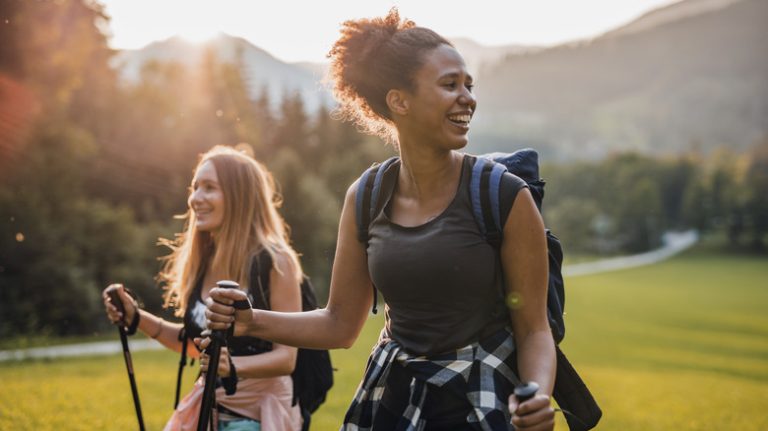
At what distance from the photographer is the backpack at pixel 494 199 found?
2.70 metres

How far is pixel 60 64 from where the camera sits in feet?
93.9

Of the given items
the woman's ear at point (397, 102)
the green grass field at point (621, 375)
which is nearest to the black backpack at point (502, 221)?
the woman's ear at point (397, 102)

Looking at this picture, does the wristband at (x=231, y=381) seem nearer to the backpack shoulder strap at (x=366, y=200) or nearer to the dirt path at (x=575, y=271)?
the backpack shoulder strap at (x=366, y=200)

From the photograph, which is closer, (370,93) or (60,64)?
(370,93)

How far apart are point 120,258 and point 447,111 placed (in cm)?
3221

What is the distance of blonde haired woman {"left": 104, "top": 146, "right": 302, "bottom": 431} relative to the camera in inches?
163

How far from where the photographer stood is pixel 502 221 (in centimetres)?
270

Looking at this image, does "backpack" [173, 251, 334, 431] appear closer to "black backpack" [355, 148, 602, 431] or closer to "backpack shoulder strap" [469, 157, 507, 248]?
"black backpack" [355, 148, 602, 431]

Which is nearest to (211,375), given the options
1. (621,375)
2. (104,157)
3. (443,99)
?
(443,99)

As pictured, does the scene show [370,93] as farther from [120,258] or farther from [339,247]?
[120,258]

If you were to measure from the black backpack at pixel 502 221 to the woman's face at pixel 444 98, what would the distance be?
139 mm

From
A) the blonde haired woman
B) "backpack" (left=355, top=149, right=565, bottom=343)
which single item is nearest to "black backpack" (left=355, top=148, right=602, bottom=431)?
"backpack" (left=355, top=149, right=565, bottom=343)

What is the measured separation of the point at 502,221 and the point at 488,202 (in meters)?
0.08

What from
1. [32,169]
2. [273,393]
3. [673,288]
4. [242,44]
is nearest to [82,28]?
[32,169]
